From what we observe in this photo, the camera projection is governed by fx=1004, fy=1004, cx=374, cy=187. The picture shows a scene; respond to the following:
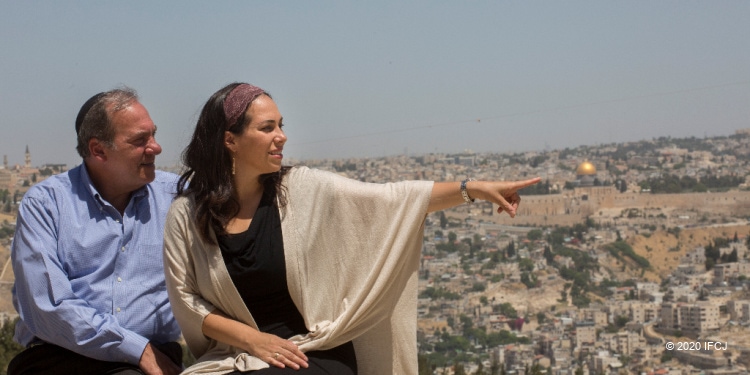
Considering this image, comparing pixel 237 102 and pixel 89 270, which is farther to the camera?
pixel 89 270

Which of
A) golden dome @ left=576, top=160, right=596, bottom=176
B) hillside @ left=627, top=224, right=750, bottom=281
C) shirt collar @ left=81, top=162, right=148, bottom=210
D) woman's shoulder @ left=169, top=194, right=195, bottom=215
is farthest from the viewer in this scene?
golden dome @ left=576, top=160, right=596, bottom=176

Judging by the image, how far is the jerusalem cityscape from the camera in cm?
2803

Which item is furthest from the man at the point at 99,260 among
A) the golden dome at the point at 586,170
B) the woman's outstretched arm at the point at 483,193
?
the golden dome at the point at 586,170

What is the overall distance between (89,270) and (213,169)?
52 centimetres

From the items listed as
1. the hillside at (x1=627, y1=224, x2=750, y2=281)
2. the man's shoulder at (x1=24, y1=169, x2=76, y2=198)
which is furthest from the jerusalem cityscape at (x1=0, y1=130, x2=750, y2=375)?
the man's shoulder at (x1=24, y1=169, x2=76, y2=198)

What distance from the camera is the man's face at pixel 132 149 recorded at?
9.47 feet

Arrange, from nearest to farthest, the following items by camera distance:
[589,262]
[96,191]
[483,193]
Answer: [483,193]
[96,191]
[589,262]

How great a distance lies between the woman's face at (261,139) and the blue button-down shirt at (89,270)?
485mm

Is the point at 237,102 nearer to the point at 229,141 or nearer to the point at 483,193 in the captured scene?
the point at 229,141

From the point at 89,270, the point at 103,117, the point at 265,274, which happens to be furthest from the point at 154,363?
the point at 103,117

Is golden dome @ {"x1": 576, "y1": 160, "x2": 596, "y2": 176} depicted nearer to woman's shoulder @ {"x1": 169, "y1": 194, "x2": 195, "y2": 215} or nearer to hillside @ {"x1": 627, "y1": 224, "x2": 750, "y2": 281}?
hillside @ {"x1": 627, "y1": 224, "x2": 750, "y2": 281}

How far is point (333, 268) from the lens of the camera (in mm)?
2678

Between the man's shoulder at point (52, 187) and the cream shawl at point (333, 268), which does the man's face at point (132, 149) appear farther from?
the cream shawl at point (333, 268)

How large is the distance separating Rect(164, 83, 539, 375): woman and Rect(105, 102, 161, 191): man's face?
0.81 feet
